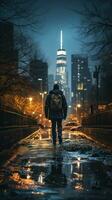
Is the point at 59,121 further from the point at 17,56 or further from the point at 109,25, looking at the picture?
the point at 17,56

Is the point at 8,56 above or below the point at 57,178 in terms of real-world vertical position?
above

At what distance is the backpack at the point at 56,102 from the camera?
21.4 metres

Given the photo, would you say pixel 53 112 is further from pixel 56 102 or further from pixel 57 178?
pixel 57 178

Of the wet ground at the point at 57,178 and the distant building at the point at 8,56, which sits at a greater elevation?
the distant building at the point at 8,56

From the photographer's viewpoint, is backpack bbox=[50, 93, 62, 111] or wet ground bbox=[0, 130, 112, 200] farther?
backpack bbox=[50, 93, 62, 111]

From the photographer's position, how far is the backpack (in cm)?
2141

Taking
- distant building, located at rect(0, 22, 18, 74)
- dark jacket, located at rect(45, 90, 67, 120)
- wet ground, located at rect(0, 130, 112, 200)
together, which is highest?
distant building, located at rect(0, 22, 18, 74)

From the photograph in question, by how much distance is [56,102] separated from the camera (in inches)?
845

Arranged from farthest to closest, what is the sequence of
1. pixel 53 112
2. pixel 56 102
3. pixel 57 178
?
pixel 53 112 → pixel 56 102 → pixel 57 178

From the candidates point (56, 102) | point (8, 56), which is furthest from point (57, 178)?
point (8, 56)

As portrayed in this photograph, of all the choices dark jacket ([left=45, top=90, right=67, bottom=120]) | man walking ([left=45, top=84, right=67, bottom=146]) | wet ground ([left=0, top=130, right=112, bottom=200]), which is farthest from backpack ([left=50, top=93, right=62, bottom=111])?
wet ground ([left=0, top=130, right=112, bottom=200])

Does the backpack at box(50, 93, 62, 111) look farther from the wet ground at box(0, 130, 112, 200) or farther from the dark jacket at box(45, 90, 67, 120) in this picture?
the wet ground at box(0, 130, 112, 200)

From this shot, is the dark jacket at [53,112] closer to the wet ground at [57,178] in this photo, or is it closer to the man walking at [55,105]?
the man walking at [55,105]

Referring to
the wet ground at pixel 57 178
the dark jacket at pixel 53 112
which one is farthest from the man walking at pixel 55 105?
the wet ground at pixel 57 178
